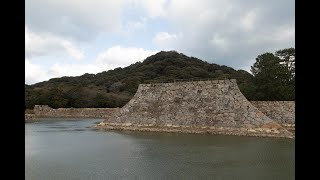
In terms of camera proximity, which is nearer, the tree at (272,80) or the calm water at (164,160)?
the calm water at (164,160)

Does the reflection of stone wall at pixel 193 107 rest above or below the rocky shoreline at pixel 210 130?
above

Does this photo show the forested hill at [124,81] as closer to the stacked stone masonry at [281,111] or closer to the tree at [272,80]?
the tree at [272,80]

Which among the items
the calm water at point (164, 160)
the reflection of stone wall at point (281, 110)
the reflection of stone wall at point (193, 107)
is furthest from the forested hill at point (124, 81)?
the calm water at point (164, 160)

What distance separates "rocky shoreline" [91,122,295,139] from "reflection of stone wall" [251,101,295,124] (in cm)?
324

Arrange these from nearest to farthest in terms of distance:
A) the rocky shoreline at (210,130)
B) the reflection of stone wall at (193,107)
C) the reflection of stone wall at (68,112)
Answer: the rocky shoreline at (210,130) → the reflection of stone wall at (193,107) → the reflection of stone wall at (68,112)

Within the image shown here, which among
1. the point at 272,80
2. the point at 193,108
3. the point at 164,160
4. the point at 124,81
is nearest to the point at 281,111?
the point at 272,80

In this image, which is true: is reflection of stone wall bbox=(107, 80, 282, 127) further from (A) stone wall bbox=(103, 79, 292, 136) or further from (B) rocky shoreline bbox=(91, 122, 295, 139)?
(B) rocky shoreline bbox=(91, 122, 295, 139)

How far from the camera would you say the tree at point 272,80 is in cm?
2544

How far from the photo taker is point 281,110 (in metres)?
22.2

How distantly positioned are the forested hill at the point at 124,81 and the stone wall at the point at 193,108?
6.40 metres
